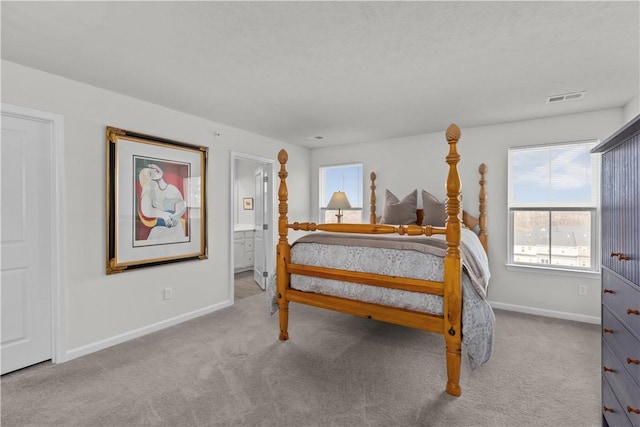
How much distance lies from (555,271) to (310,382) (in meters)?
3.28

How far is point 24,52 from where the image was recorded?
2195 millimetres

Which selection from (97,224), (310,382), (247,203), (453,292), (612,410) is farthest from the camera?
(247,203)

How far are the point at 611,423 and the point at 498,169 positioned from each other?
123 inches

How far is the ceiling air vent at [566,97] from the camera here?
9.82 feet

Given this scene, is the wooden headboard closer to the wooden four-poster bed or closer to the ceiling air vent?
the ceiling air vent

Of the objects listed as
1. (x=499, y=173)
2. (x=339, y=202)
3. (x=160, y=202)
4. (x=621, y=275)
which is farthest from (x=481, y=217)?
(x=160, y=202)

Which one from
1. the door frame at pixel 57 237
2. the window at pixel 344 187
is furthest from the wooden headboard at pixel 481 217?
the door frame at pixel 57 237

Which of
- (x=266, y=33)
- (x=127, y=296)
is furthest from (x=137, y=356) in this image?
(x=266, y=33)

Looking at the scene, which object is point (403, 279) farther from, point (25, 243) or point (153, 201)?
point (25, 243)

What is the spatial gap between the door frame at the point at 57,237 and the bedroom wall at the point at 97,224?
34 millimetres

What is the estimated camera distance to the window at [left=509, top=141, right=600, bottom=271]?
11.7ft

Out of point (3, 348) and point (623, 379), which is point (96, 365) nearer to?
point (3, 348)

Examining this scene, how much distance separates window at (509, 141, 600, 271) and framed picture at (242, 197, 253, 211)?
4875 mm

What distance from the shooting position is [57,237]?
2.60 meters
